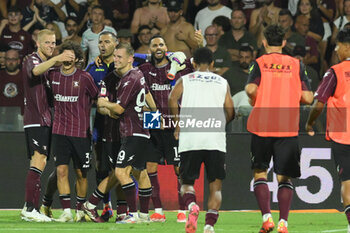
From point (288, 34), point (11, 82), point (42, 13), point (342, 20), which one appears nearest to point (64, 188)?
point (11, 82)

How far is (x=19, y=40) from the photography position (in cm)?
1669

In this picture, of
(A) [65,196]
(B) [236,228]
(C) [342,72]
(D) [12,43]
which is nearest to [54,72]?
(A) [65,196]

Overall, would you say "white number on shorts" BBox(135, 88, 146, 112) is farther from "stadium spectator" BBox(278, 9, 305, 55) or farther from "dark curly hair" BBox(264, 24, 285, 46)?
"stadium spectator" BBox(278, 9, 305, 55)

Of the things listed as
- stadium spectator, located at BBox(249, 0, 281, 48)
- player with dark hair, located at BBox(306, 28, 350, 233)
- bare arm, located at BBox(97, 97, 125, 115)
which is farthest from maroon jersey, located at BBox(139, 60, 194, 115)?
stadium spectator, located at BBox(249, 0, 281, 48)

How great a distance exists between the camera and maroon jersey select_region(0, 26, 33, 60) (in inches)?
655

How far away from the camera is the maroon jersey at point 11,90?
49.2 ft

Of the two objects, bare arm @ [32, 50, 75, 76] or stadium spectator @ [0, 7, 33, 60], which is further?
stadium spectator @ [0, 7, 33, 60]

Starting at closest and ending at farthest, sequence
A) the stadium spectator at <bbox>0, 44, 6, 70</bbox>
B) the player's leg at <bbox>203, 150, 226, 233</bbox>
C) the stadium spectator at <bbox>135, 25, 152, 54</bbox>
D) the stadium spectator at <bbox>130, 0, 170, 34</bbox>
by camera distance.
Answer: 1. the player's leg at <bbox>203, 150, 226, 233</bbox>
2. the stadium spectator at <bbox>0, 44, 6, 70</bbox>
3. the stadium spectator at <bbox>135, 25, 152, 54</bbox>
4. the stadium spectator at <bbox>130, 0, 170, 34</bbox>

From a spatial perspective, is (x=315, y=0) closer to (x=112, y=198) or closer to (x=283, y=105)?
(x=112, y=198)

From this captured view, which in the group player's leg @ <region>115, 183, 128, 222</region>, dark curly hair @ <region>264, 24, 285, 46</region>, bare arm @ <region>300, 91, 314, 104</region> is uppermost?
dark curly hair @ <region>264, 24, 285, 46</region>

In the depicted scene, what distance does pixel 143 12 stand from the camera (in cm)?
1697

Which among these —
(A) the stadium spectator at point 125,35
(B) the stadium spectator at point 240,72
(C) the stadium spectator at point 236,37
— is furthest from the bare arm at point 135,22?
(B) the stadium spectator at point 240,72

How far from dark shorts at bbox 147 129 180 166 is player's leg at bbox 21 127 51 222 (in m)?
1.49

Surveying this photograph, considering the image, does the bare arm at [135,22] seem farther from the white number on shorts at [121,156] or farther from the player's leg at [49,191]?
the white number on shorts at [121,156]
